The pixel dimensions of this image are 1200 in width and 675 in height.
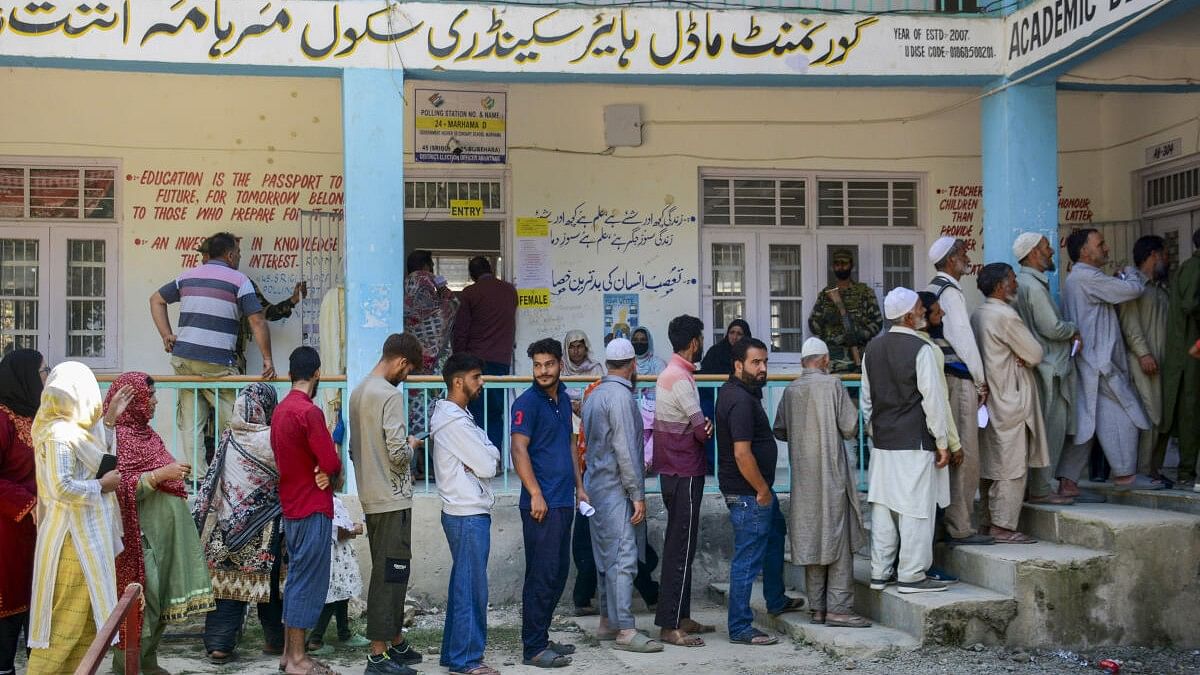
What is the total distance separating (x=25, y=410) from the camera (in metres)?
5.56

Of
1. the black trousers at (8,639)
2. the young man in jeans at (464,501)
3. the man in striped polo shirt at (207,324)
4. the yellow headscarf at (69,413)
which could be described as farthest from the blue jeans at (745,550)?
the black trousers at (8,639)

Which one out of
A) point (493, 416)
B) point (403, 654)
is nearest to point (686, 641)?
point (403, 654)

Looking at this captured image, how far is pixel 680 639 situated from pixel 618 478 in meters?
0.92

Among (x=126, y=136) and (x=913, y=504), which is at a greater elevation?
(x=126, y=136)

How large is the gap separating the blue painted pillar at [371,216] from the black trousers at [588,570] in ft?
5.31

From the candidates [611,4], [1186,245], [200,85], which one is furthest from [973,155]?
[200,85]

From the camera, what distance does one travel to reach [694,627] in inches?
273

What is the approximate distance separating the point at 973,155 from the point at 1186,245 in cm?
179

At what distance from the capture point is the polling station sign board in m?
9.76

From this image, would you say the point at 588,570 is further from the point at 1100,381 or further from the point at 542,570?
the point at 1100,381

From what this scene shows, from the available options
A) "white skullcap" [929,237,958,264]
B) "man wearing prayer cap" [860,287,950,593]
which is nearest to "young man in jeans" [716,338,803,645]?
"man wearing prayer cap" [860,287,950,593]

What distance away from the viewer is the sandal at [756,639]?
22.0 feet

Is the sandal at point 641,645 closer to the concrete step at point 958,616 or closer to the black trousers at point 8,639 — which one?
the concrete step at point 958,616

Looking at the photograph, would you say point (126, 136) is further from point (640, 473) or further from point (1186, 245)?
point (1186, 245)
